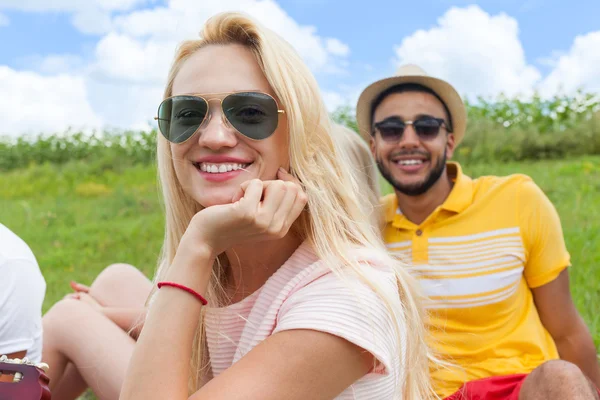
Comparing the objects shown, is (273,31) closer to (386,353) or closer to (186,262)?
(186,262)

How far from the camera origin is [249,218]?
1773 millimetres

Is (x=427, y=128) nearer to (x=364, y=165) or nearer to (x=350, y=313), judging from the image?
(x=364, y=165)

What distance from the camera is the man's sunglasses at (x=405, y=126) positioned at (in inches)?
135

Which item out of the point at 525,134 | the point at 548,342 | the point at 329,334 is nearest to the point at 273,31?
the point at 329,334

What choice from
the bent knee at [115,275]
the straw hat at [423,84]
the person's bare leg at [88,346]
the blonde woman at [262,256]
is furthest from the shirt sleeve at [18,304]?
the straw hat at [423,84]

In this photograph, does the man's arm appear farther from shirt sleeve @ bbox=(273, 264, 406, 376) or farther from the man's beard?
shirt sleeve @ bbox=(273, 264, 406, 376)

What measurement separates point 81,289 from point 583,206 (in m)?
6.02

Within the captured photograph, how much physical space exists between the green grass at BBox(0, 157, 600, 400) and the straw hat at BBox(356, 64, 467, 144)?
Answer: 180 cm

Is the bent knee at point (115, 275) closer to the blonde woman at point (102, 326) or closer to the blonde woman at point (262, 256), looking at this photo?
the blonde woman at point (102, 326)

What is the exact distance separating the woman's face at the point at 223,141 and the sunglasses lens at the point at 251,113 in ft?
0.07

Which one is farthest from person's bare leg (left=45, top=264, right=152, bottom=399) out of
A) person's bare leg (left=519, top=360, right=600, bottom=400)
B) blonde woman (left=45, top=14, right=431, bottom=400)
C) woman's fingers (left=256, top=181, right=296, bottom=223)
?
person's bare leg (left=519, top=360, right=600, bottom=400)

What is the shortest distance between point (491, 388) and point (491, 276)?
0.51 meters

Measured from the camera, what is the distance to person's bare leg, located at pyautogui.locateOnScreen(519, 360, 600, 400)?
2.29m

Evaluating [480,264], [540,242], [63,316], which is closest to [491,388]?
[480,264]
